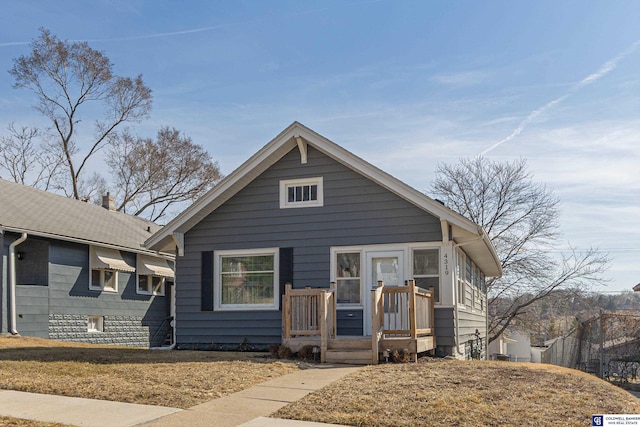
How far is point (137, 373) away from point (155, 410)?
2.34m

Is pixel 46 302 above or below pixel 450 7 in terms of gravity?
below

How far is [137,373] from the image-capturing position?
9.07 m

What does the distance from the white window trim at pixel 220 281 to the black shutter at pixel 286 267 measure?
12 centimetres

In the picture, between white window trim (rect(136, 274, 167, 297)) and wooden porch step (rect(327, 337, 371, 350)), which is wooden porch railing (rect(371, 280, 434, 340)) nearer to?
wooden porch step (rect(327, 337, 371, 350))

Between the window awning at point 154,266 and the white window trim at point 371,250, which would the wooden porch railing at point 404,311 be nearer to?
the white window trim at point 371,250

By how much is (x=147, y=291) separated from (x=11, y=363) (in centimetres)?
1198

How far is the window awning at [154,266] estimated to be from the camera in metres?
21.1

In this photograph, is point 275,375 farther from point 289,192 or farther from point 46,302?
point 46,302

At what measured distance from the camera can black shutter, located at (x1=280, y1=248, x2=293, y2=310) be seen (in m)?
14.0

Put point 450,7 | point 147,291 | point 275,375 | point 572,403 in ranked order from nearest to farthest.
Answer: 1. point 572,403
2. point 275,375
3. point 450,7
4. point 147,291

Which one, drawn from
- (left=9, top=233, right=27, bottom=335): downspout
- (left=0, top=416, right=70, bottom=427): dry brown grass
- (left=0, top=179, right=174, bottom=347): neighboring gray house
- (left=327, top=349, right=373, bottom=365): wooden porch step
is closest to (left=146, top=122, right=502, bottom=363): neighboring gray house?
(left=327, top=349, right=373, bottom=365): wooden porch step

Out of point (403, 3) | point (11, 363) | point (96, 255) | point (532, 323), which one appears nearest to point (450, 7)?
point (403, 3)

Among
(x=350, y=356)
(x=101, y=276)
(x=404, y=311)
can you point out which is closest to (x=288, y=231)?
(x=404, y=311)

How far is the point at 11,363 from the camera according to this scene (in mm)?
9844
